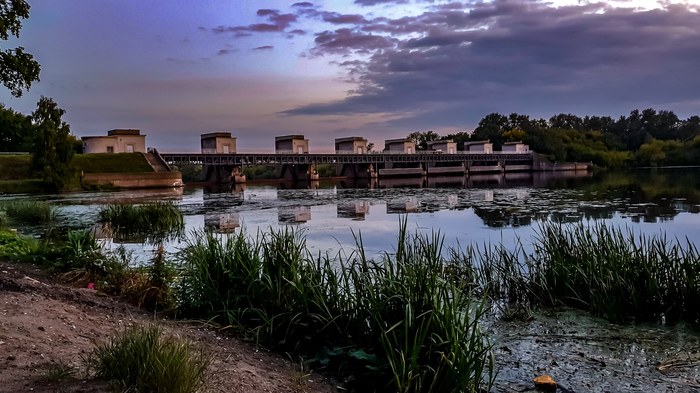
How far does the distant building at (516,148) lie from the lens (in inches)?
5054

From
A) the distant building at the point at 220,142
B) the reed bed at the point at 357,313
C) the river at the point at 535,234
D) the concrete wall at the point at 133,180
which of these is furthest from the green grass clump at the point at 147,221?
the distant building at the point at 220,142

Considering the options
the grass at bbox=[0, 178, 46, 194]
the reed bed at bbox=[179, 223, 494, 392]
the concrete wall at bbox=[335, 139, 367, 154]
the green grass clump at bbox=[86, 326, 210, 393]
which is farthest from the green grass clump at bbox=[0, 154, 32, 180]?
the concrete wall at bbox=[335, 139, 367, 154]

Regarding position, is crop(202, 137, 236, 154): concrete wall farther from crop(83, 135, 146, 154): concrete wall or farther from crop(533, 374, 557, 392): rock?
crop(533, 374, 557, 392): rock

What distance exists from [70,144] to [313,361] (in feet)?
166

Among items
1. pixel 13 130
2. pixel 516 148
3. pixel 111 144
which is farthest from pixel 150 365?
pixel 516 148

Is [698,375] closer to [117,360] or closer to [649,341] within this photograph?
[649,341]

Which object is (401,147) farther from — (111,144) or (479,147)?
(111,144)

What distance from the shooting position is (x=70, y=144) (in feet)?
164

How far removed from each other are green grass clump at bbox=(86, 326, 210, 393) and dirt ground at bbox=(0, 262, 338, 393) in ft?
0.47

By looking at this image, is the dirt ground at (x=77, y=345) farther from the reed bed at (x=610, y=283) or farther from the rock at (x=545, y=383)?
the reed bed at (x=610, y=283)

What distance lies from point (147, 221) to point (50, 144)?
31764 mm

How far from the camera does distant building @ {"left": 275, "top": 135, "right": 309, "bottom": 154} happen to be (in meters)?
106

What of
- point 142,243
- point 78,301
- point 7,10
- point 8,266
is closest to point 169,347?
point 78,301

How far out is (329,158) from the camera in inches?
3878
